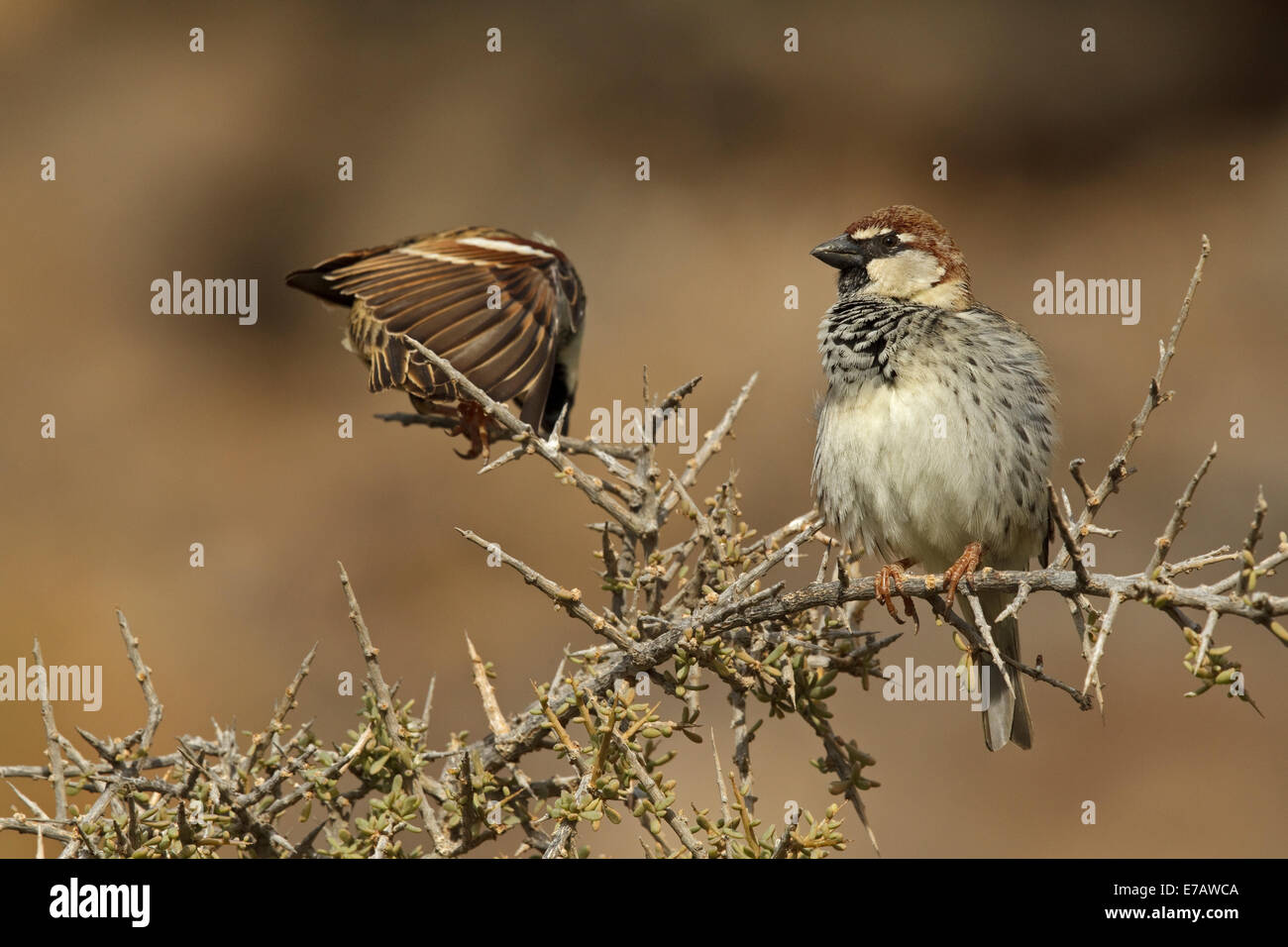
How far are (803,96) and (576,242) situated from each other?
4.78 feet

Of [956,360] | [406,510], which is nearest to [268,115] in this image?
[406,510]

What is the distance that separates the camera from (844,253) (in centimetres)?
292

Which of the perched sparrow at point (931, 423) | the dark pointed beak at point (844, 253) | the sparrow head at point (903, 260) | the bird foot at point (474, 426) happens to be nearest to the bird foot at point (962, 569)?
the perched sparrow at point (931, 423)

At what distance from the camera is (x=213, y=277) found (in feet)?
22.0

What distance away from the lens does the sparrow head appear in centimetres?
286

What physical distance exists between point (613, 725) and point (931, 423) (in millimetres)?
1105

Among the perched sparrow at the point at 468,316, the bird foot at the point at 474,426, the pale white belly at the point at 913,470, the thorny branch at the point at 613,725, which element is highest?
the perched sparrow at the point at 468,316

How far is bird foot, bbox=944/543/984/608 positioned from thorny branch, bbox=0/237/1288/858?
0.03 m

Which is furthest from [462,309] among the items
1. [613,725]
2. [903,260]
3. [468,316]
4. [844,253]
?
[613,725]

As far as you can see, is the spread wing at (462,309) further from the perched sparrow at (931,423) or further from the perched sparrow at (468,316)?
the perched sparrow at (931,423)

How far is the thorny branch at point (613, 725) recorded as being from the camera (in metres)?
1.84

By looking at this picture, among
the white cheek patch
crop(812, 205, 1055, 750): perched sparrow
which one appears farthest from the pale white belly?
Result: the white cheek patch

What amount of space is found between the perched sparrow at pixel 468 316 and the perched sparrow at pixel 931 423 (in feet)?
2.27

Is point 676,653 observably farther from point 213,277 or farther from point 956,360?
point 213,277
